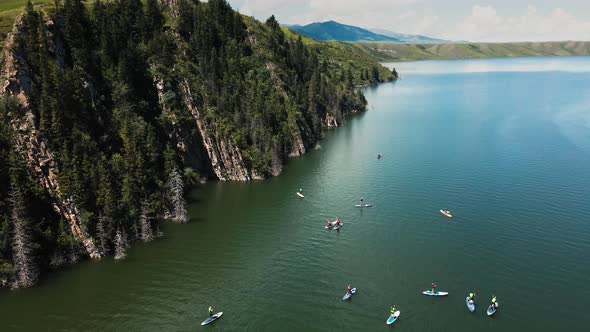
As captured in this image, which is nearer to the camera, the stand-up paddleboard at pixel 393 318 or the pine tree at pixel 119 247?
the stand-up paddleboard at pixel 393 318

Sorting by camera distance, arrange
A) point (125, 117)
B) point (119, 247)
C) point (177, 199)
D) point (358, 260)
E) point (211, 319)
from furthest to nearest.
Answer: point (125, 117) → point (177, 199) → point (119, 247) → point (358, 260) → point (211, 319)

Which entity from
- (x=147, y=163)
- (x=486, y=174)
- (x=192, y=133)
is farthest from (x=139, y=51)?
(x=486, y=174)

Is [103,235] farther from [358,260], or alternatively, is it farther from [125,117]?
[358,260]

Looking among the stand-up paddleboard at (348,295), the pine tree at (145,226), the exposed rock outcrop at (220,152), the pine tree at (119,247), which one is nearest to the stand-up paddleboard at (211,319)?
the stand-up paddleboard at (348,295)

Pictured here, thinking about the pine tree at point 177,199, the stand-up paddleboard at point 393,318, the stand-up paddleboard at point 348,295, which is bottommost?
the stand-up paddleboard at point 393,318

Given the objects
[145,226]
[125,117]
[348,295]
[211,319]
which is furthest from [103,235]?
[348,295]

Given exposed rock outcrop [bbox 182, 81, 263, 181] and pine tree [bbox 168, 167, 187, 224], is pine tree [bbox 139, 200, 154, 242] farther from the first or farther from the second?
exposed rock outcrop [bbox 182, 81, 263, 181]

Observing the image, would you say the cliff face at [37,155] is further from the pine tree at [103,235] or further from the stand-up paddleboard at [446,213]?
the stand-up paddleboard at [446,213]

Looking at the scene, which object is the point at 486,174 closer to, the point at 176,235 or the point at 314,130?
the point at 314,130
